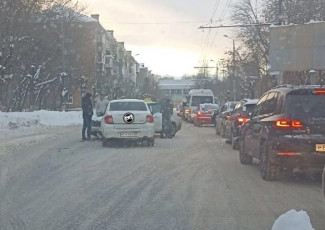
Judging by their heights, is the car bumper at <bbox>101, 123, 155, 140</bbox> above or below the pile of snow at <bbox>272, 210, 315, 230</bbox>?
above

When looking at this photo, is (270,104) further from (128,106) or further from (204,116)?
(204,116)

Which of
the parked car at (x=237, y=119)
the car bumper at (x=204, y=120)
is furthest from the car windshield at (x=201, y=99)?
the parked car at (x=237, y=119)

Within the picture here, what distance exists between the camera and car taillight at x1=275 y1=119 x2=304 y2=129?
10.5m

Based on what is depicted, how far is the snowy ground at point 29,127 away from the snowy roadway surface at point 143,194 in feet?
14.4

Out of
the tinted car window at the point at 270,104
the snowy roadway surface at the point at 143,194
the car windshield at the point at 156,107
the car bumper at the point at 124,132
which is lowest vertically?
the snowy roadway surface at the point at 143,194

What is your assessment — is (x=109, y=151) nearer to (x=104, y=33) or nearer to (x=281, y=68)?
(x=281, y=68)

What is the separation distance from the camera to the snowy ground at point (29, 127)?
2016 centimetres

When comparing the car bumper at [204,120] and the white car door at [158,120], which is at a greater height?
the white car door at [158,120]

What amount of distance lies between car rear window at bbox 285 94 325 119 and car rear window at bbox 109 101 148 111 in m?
8.36

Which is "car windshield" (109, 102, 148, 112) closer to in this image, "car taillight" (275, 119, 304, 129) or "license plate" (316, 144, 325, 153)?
"car taillight" (275, 119, 304, 129)

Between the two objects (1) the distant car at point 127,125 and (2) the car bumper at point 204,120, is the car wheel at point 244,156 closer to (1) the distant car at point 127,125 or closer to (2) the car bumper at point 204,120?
(1) the distant car at point 127,125

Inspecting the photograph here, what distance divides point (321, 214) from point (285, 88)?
12.5 ft

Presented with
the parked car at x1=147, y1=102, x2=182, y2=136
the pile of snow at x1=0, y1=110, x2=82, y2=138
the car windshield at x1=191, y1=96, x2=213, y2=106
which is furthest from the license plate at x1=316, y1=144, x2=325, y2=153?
the car windshield at x1=191, y1=96, x2=213, y2=106

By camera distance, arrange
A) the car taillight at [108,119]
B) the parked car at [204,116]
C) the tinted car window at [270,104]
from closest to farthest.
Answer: the tinted car window at [270,104] < the car taillight at [108,119] < the parked car at [204,116]
